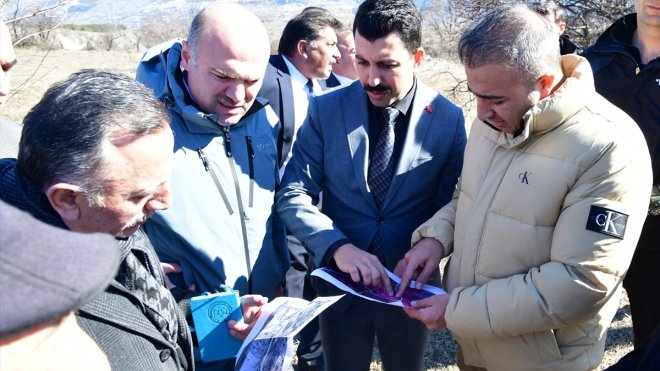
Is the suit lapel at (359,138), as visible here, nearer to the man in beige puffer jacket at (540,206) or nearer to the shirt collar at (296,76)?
the man in beige puffer jacket at (540,206)

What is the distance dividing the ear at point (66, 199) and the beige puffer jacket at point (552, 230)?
4.24 feet

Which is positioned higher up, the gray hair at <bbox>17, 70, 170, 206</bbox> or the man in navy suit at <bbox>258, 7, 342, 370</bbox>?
the gray hair at <bbox>17, 70, 170, 206</bbox>

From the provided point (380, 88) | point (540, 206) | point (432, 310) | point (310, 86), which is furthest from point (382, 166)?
point (310, 86)

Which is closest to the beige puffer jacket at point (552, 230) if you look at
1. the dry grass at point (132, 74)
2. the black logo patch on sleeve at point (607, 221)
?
the black logo patch on sleeve at point (607, 221)

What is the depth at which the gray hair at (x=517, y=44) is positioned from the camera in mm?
1906

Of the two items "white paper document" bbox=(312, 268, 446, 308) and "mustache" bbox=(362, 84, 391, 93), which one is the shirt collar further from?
"white paper document" bbox=(312, 268, 446, 308)

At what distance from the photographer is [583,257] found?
6.00ft

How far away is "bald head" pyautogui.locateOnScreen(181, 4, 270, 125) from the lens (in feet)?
7.47

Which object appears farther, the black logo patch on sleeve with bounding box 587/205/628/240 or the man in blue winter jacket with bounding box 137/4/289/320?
the man in blue winter jacket with bounding box 137/4/289/320

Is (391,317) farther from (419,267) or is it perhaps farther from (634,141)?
(634,141)

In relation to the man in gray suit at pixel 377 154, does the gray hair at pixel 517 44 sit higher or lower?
higher

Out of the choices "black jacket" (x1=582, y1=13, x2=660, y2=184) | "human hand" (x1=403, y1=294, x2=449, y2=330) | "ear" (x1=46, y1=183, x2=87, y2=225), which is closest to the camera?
"ear" (x1=46, y1=183, x2=87, y2=225)

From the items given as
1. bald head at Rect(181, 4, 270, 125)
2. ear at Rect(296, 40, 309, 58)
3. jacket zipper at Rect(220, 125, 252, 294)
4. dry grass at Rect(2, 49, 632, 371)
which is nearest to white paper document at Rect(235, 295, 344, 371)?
jacket zipper at Rect(220, 125, 252, 294)

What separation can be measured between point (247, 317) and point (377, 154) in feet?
3.03
